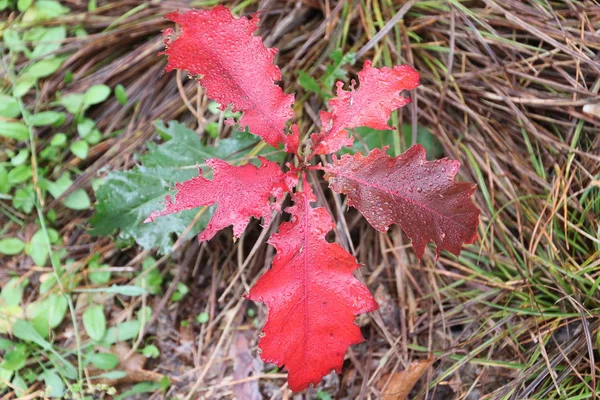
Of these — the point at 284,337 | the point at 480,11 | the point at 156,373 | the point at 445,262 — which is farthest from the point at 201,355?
the point at 480,11

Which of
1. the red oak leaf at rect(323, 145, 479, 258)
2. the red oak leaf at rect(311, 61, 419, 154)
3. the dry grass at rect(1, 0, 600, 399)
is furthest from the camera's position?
the dry grass at rect(1, 0, 600, 399)

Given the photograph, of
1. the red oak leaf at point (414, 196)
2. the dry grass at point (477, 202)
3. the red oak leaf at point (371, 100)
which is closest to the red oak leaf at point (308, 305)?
the red oak leaf at point (414, 196)

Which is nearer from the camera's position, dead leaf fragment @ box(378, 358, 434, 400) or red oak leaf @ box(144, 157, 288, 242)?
red oak leaf @ box(144, 157, 288, 242)

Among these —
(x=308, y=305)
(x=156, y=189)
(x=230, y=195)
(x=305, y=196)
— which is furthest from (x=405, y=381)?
(x=156, y=189)

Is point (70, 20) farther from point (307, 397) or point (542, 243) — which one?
point (542, 243)

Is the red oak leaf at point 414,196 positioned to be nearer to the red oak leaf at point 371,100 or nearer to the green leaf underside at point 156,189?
the red oak leaf at point 371,100

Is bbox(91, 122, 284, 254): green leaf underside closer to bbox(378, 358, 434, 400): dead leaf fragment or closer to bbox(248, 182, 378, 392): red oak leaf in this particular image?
bbox(248, 182, 378, 392): red oak leaf

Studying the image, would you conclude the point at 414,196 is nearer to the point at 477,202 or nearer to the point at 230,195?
the point at 230,195

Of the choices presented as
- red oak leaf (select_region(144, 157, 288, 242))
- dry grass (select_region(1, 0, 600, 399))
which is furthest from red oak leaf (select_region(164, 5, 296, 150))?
dry grass (select_region(1, 0, 600, 399))
